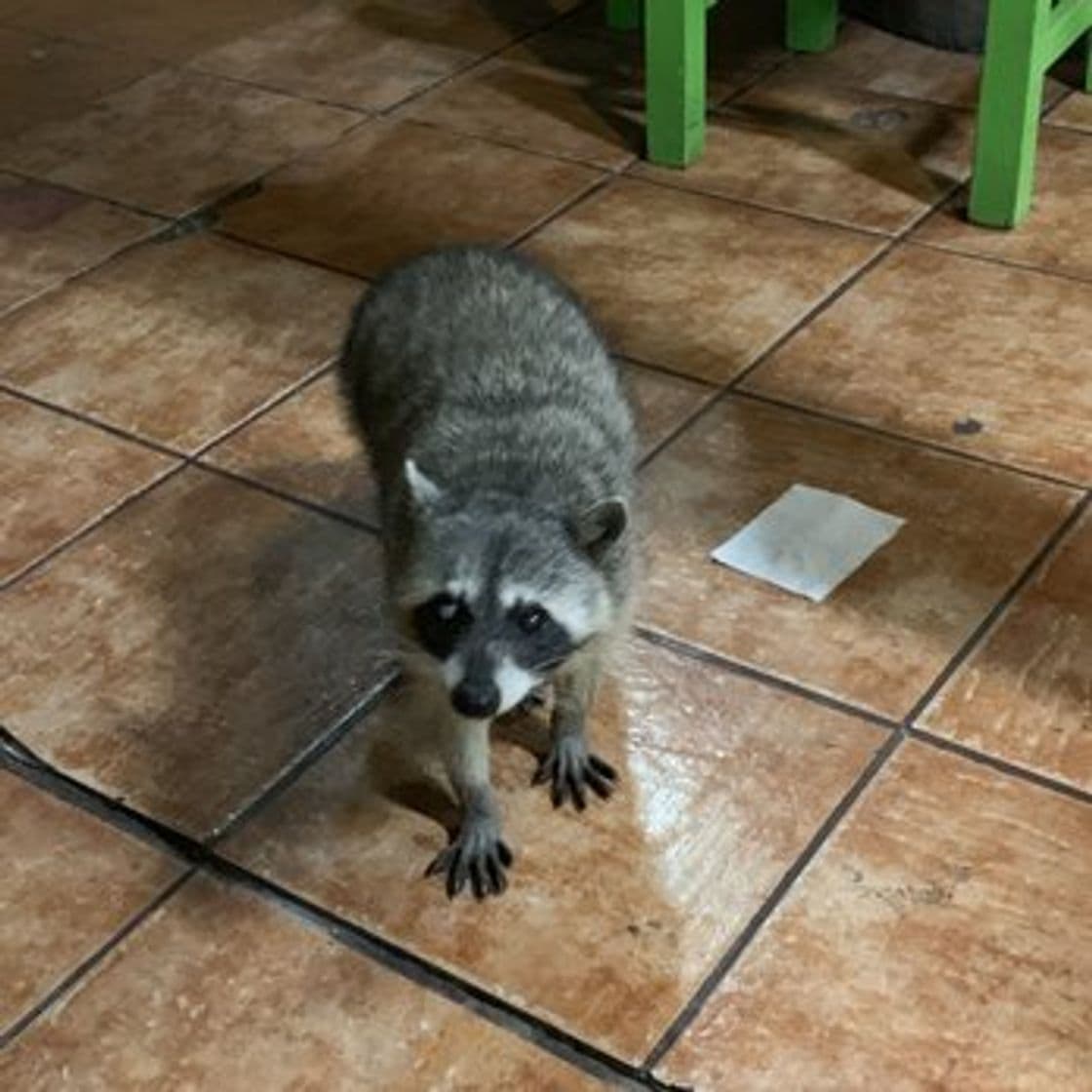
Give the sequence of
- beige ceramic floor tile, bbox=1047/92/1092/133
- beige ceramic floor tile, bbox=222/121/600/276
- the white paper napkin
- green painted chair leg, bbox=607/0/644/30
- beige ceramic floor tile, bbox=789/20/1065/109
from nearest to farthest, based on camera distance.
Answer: the white paper napkin, beige ceramic floor tile, bbox=222/121/600/276, beige ceramic floor tile, bbox=1047/92/1092/133, beige ceramic floor tile, bbox=789/20/1065/109, green painted chair leg, bbox=607/0/644/30

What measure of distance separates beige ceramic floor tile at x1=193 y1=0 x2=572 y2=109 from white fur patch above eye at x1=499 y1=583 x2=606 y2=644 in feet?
6.48

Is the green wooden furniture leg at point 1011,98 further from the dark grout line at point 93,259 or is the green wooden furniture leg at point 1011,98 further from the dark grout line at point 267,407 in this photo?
the dark grout line at point 93,259

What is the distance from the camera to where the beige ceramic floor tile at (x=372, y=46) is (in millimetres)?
3453

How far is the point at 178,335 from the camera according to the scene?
2670 mm

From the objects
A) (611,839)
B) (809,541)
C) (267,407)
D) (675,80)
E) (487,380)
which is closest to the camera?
(611,839)

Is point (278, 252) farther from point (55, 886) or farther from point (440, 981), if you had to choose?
point (440, 981)

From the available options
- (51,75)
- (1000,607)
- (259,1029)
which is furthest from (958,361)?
(51,75)

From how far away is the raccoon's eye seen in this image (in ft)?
5.16

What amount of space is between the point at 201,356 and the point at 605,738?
1053 millimetres

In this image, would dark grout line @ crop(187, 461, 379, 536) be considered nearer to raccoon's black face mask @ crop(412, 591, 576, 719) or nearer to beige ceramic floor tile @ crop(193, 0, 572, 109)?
raccoon's black face mask @ crop(412, 591, 576, 719)

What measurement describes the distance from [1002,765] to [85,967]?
0.98 m

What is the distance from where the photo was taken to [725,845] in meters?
1.76

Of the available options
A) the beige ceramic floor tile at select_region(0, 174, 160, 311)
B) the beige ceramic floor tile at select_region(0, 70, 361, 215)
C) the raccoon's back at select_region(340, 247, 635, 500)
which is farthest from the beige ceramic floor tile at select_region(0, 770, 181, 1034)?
the beige ceramic floor tile at select_region(0, 70, 361, 215)

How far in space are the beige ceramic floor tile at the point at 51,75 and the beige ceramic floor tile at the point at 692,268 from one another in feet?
3.85
